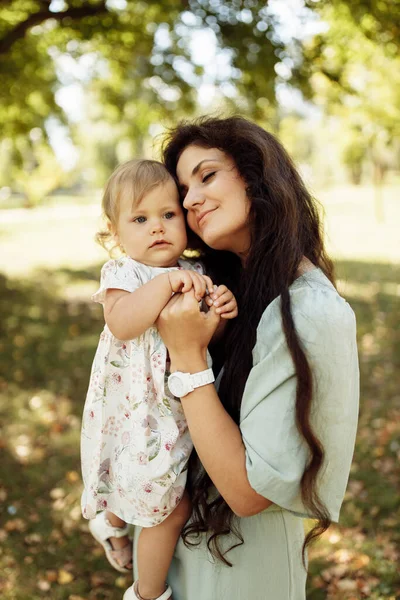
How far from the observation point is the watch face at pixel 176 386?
66.4 inches

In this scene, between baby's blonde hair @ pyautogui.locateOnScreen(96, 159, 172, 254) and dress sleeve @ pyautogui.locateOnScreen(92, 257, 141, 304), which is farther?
baby's blonde hair @ pyautogui.locateOnScreen(96, 159, 172, 254)

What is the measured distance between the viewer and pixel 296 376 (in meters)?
1.56

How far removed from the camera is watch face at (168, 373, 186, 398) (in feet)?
5.53

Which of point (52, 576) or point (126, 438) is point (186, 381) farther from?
point (52, 576)

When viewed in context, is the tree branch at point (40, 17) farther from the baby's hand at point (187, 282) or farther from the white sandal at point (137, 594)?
the white sandal at point (137, 594)

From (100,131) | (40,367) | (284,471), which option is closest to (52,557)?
(284,471)

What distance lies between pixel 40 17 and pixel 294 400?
8430 mm

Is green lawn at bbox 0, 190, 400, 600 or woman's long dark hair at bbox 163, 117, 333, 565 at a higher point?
woman's long dark hair at bbox 163, 117, 333, 565

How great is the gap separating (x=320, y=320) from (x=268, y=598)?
3.07 feet

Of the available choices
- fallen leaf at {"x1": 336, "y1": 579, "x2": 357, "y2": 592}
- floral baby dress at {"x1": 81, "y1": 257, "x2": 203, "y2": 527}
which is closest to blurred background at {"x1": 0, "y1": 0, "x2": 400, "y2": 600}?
fallen leaf at {"x1": 336, "y1": 579, "x2": 357, "y2": 592}

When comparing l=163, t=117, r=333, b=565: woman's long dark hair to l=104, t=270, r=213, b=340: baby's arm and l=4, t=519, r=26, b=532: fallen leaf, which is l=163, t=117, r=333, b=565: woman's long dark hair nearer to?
l=104, t=270, r=213, b=340: baby's arm

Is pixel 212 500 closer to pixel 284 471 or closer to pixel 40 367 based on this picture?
pixel 284 471

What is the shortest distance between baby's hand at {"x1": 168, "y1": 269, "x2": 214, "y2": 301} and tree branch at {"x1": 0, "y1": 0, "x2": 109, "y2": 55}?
7.84m

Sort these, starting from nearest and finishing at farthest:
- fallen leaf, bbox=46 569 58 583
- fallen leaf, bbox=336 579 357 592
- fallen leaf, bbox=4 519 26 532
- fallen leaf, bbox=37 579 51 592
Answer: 1. fallen leaf, bbox=336 579 357 592
2. fallen leaf, bbox=37 579 51 592
3. fallen leaf, bbox=46 569 58 583
4. fallen leaf, bbox=4 519 26 532
